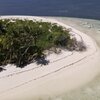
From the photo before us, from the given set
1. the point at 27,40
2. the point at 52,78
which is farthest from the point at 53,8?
the point at 52,78

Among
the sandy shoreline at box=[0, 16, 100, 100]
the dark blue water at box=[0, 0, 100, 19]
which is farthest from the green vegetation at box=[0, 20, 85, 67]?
the dark blue water at box=[0, 0, 100, 19]

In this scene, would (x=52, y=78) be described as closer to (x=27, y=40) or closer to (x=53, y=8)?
(x=27, y=40)

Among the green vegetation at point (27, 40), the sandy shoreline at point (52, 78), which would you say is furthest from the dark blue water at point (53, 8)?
the sandy shoreline at point (52, 78)

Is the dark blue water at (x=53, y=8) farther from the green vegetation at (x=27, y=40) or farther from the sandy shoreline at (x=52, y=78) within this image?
the sandy shoreline at (x=52, y=78)

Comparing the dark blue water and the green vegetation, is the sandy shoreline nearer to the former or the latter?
the green vegetation

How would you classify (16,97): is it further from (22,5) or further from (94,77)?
(22,5)
